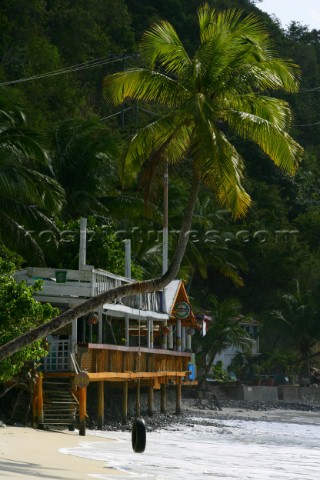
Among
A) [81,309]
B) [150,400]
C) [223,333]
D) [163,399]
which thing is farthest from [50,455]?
[223,333]

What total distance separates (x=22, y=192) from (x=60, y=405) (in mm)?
5484

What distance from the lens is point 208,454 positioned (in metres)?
22.7

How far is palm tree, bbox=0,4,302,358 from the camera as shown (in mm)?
17172

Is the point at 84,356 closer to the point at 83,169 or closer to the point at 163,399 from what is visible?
the point at 163,399

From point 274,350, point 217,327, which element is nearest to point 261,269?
point 274,350

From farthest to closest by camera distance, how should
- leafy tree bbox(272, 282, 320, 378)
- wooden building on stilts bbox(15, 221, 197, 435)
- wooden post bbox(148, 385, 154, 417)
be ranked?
1. leafy tree bbox(272, 282, 320, 378)
2. wooden post bbox(148, 385, 154, 417)
3. wooden building on stilts bbox(15, 221, 197, 435)

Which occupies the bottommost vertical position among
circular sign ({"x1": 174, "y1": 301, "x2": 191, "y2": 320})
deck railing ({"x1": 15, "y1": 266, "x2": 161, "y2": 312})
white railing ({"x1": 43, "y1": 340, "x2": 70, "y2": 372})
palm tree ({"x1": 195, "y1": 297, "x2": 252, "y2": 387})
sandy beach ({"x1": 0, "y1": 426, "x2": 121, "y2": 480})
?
sandy beach ({"x1": 0, "y1": 426, "x2": 121, "y2": 480})

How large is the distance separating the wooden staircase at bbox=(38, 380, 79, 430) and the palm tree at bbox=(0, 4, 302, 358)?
29.5 feet

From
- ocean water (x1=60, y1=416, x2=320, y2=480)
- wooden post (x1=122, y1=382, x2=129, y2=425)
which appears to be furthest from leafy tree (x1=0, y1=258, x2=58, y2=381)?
wooden post (x1=122, y1=382, x2=129, y2=425)

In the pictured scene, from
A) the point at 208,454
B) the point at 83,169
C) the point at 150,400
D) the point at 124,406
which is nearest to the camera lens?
the point at 208,454

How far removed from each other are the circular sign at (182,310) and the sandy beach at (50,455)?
35.4ft

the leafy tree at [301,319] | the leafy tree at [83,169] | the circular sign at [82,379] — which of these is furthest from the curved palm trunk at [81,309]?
the leafy tree at [301,319]

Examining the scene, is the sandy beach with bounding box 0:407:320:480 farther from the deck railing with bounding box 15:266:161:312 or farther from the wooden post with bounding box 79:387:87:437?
the deck railing with bounding box 15:266:161:312

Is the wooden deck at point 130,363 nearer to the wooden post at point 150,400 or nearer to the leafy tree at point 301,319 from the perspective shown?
the wooden post at point 150,400
